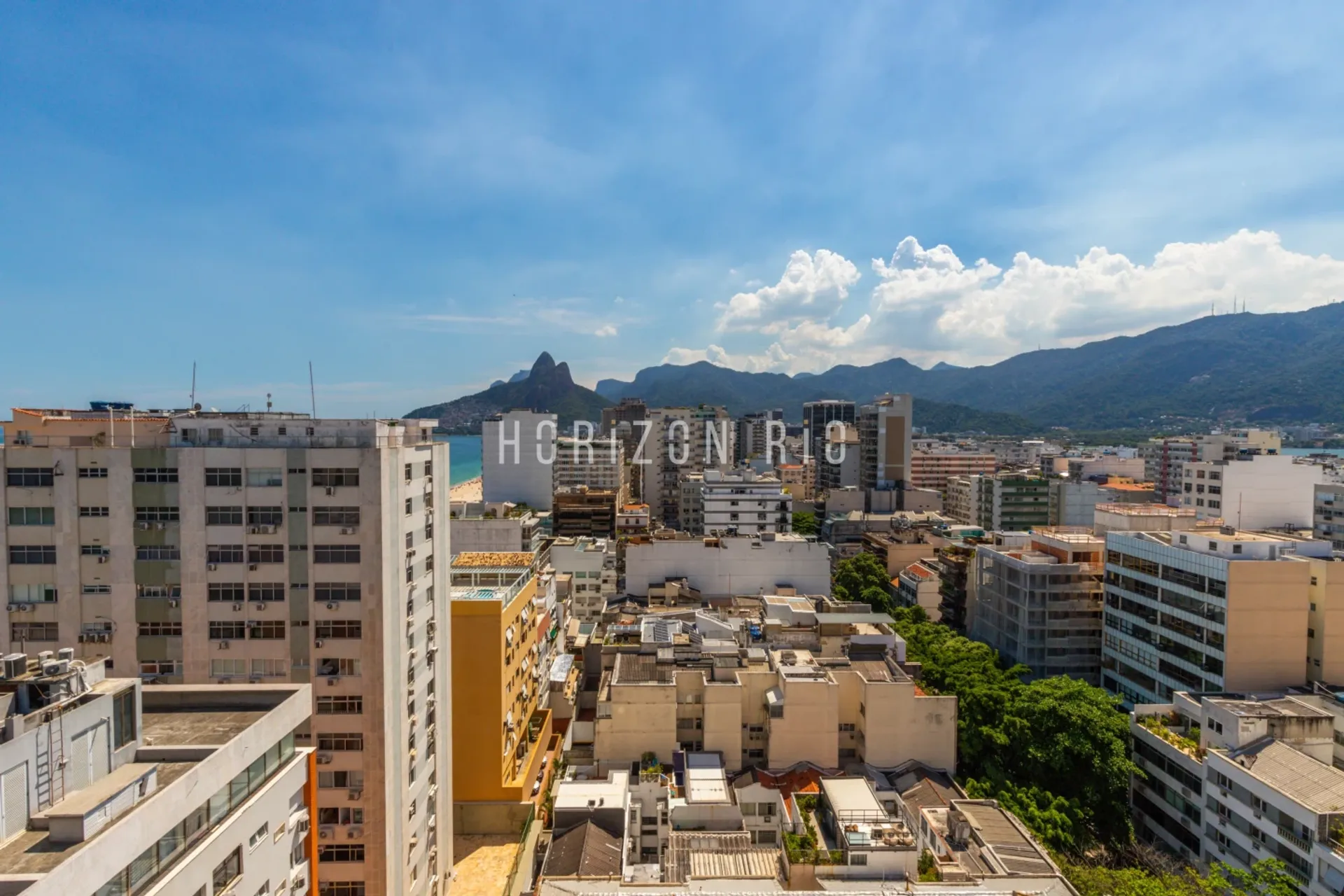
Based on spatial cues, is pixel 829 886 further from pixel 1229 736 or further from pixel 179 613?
pixel 179 613

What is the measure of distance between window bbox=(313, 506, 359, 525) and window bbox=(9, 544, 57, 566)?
19.8 ft

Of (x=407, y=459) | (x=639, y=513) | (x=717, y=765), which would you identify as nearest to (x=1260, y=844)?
(x=717, y=765)

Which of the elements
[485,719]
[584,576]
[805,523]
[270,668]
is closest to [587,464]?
[805,523]

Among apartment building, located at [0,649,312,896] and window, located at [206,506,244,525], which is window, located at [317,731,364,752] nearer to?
window, located at [206,506,244,525]

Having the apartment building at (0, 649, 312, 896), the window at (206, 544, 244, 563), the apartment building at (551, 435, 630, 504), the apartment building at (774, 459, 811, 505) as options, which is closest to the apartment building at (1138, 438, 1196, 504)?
the apartment building at (774, 459, 811, 505)

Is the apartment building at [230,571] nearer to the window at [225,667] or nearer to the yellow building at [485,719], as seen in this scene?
the window at [225,667]

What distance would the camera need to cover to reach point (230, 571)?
16.2m

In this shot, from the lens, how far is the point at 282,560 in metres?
16.2

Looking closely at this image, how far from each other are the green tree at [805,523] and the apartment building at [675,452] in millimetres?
16216

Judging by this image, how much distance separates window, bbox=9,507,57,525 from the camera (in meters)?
15.8

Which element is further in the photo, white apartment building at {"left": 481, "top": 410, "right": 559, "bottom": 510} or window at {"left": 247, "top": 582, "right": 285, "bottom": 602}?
white apartment building at {"left": 481, "top": 410, "right": 559, "bottom": 510}

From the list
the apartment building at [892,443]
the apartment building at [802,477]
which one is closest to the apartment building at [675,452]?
the apartment building at [802,477]

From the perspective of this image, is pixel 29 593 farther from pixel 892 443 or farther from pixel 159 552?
pixel 892 443

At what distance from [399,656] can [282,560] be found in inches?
143
